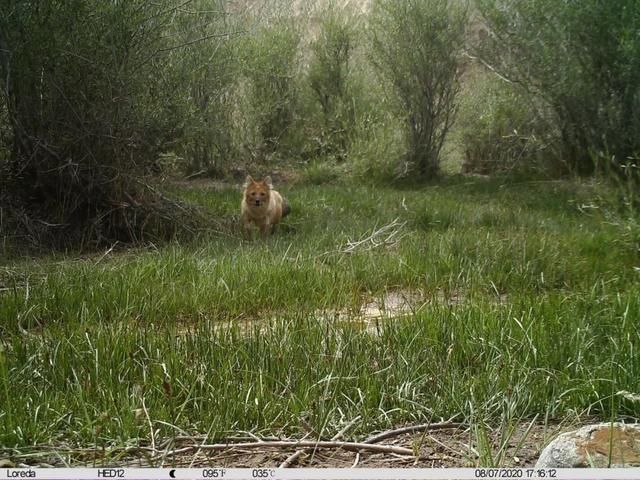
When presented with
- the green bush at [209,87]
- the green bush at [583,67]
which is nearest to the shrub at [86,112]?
the green bush at [209,87]

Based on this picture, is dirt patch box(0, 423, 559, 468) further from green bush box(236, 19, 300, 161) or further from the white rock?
green bush box(236, 19, 300, 161)

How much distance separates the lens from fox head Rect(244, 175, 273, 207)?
8086 millimetres

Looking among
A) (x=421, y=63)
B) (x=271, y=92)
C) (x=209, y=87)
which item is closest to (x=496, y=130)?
(x=421, y=63)

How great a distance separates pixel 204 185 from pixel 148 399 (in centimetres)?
978

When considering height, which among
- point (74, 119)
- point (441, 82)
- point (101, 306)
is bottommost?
point (101, 306)

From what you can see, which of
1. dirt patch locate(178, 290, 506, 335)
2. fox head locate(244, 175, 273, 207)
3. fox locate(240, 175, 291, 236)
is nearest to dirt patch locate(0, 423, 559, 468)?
dirt patch locate(178, 290, 506, 335)

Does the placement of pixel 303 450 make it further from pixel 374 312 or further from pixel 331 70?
pixel 331 70

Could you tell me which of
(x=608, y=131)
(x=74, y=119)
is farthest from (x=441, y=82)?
(x=74, y=119)

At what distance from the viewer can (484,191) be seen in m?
11.0

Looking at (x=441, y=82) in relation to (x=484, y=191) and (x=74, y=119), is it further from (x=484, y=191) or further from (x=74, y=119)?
(x=74, y=119)

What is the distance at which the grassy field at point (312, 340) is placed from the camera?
256 centimetres

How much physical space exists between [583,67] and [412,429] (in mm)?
7942

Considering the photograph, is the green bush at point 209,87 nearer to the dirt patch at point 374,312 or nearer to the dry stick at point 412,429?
the dirt patch at point 374,312

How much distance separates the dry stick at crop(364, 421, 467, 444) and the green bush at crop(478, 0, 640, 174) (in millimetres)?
6221
